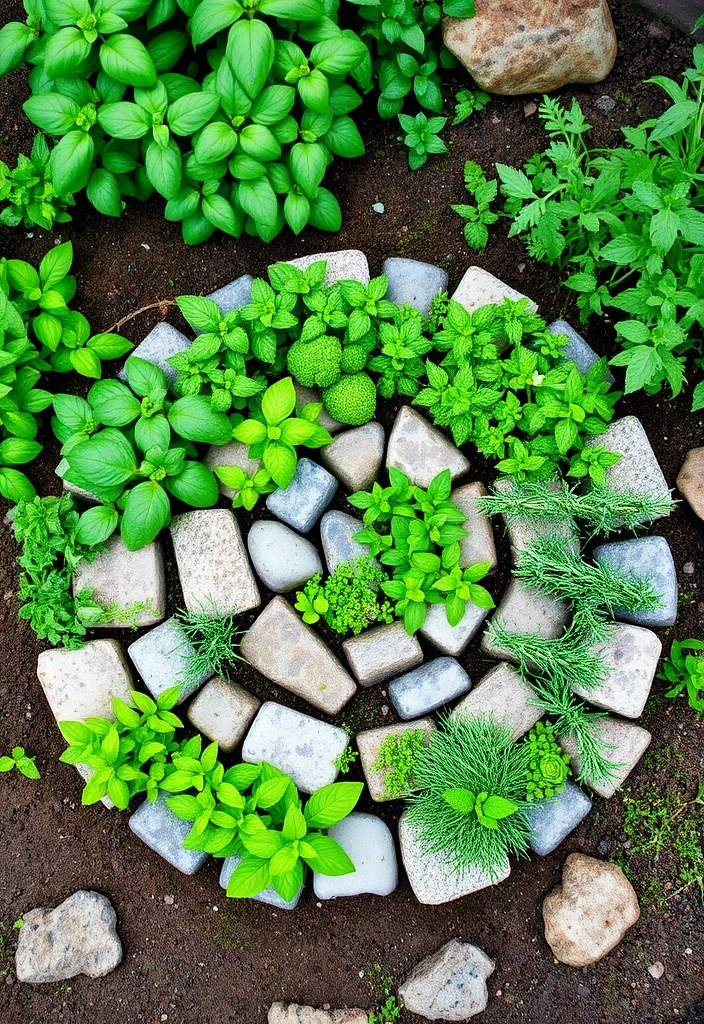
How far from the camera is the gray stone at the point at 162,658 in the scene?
10.1 feet

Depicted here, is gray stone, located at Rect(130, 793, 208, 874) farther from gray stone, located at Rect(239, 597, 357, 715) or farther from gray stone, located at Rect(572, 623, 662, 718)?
gray stone, located at Rect(572, 623, 662, 718)

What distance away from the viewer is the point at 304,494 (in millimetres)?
3098

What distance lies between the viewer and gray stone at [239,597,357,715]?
3.06 metres

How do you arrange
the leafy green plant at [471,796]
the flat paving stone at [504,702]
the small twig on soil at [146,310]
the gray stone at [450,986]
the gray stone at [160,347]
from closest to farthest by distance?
the leafy green plant at [471,796] → the gray stone at [450,986] → the flat paving stone at [504,702] → the gray stone at [160,347] → the small twig on soil at [146,310]

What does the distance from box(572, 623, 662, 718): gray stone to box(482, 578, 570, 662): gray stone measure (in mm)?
215

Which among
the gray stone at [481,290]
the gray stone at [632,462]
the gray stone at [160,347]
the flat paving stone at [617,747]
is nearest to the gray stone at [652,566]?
the gray stone at [632,462]

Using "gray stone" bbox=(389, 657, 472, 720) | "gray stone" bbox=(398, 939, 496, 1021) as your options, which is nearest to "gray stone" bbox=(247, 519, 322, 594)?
"gray stone" bbox=(389, 657, 472, 720)

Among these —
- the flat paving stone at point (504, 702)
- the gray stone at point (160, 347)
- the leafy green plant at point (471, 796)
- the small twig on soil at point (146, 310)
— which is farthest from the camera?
the small twig on soil at point (146, 310)

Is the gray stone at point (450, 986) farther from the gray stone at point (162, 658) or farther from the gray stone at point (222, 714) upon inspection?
the gray stone at point (162, 658)

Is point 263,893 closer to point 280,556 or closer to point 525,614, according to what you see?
point 280,556

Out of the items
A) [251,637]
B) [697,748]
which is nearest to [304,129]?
[251,637]

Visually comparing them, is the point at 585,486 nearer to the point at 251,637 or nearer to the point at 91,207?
the point at 251,637

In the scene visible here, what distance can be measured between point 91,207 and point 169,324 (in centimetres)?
67

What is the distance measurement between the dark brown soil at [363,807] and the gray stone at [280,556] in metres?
0.40
